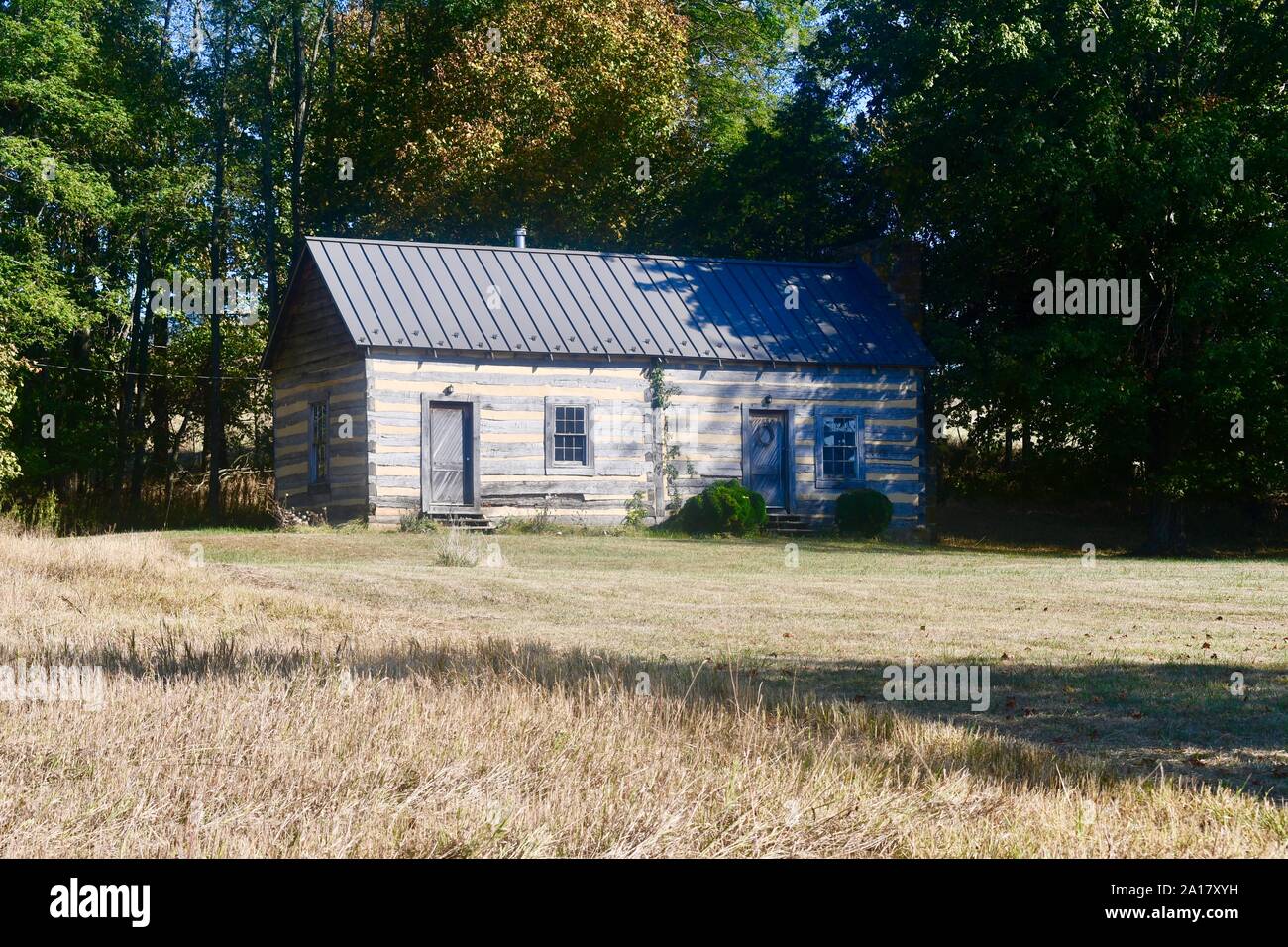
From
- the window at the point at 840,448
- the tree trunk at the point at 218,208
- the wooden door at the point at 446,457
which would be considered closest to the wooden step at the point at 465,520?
the wooden door at the point at 446,457

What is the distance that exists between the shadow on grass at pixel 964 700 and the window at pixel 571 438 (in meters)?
17.9

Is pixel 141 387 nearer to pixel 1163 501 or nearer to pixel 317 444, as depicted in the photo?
pixel 317 444

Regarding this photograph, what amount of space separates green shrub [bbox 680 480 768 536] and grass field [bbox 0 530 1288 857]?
11.3 metres

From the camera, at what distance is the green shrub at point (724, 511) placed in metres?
28.5

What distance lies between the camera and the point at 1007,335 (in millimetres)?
30172

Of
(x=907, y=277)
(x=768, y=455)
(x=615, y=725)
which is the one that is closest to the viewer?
(x=615, y=725)

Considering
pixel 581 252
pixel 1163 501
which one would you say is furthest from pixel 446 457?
pixel 1163 501

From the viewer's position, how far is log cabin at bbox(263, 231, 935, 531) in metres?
28.2

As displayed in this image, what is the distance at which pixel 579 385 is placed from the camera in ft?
96.6

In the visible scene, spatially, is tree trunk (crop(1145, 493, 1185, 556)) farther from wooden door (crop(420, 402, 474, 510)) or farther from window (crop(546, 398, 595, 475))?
wooden door (crop(420, 402, 474, 510))

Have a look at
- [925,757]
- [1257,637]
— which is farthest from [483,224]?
[925,757]

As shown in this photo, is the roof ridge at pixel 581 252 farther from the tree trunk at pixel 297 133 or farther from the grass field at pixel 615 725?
the grass field at pixel 615 725

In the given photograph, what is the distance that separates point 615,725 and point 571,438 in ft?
72.9
